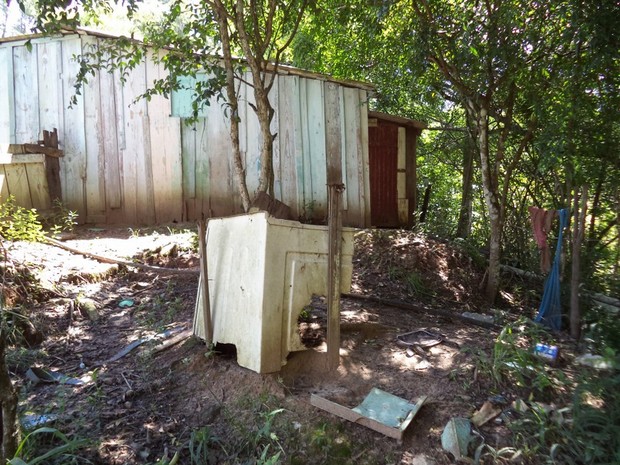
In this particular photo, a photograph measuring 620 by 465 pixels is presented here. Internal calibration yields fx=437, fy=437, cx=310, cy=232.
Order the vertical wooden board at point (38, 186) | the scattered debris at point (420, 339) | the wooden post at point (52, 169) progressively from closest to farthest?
the scattered debris at point (420, 339) < the vertical wooden board at point (38, 186) < the wooden post at point (52, 169)

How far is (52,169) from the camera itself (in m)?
6.86

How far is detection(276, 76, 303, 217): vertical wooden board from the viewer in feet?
24.6

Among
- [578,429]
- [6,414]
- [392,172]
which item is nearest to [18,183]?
[6,414]

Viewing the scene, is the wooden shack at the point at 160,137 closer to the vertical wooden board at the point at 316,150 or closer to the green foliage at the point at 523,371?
the vertical wooden board at the point at 316,150

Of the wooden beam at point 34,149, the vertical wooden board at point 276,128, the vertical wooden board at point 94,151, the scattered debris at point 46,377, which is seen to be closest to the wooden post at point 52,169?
the wooden beam at point 34,149

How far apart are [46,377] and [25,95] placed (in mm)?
5857

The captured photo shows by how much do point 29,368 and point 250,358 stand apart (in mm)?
Result: 1699

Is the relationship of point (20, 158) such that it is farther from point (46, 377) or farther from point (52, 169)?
point (46, 377)

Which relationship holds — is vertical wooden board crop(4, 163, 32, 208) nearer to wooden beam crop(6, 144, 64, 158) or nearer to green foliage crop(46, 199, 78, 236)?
wooden beam crop(6, 144, 64, 158)

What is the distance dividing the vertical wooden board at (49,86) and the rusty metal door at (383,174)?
5.50 metres

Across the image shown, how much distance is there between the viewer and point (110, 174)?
7238 mm

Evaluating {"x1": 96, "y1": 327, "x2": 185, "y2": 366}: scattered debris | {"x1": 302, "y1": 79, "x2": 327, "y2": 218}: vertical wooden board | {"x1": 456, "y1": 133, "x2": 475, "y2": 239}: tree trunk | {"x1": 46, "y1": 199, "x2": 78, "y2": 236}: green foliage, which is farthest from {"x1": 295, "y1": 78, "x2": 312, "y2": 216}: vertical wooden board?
{"x1": 96, "y1": 327, "x2": 185, "y2": 366}: scattered debris

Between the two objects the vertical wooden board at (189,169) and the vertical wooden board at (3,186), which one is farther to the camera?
the vertical wooden board at (189,169)

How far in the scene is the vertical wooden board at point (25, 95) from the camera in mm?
7090
